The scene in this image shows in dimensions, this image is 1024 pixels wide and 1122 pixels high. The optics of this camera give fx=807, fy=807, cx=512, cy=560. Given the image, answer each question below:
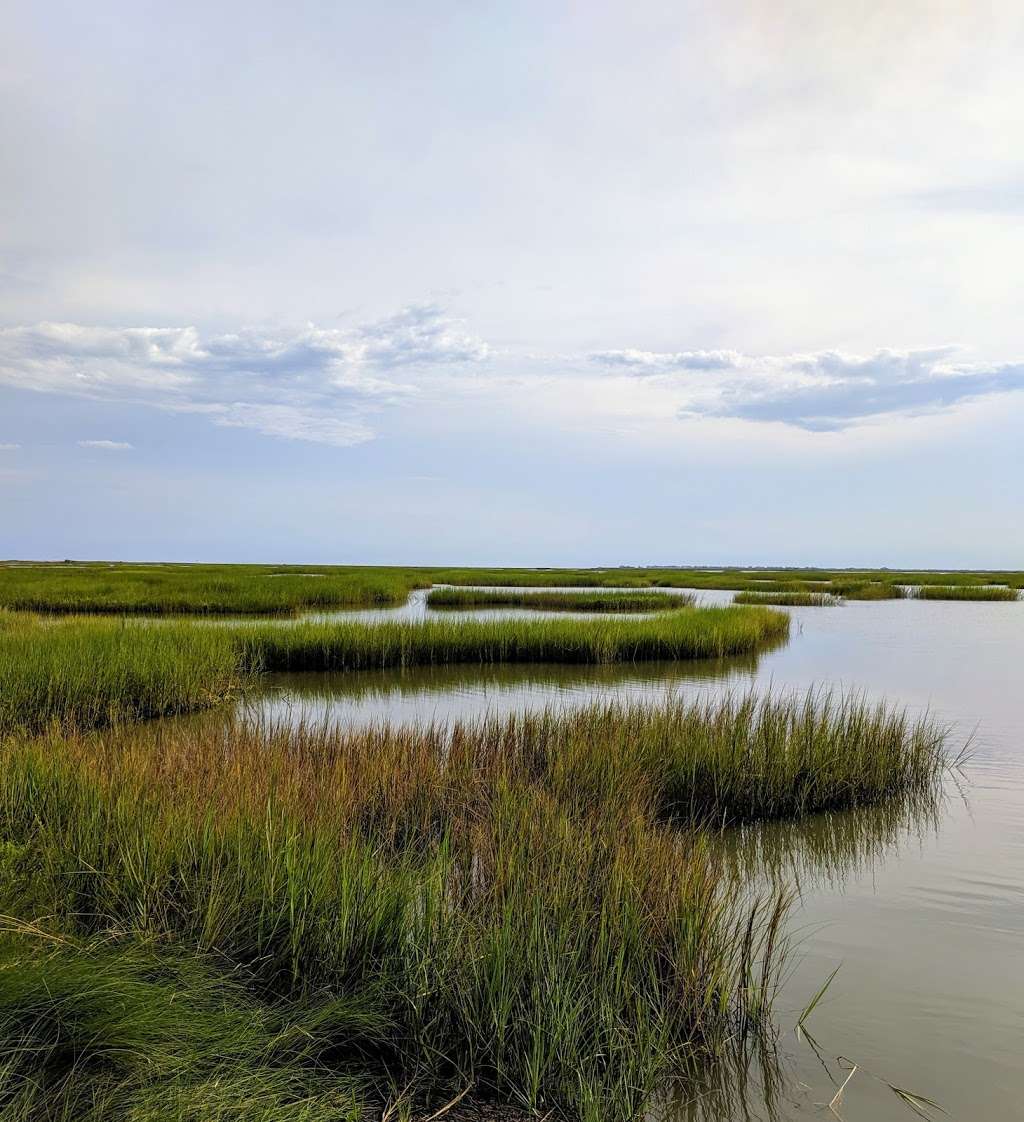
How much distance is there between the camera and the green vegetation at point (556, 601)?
32.0m

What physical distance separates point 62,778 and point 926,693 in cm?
1415

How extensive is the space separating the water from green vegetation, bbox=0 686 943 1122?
1.32 feet

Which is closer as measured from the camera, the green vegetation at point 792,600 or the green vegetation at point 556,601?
the green vegetation at point 556,601

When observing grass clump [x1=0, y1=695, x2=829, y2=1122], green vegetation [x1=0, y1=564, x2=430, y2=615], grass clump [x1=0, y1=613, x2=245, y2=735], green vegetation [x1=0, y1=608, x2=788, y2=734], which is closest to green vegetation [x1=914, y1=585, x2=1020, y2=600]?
green vegetation [x1=0, y1=608, x2=788, y2=734]

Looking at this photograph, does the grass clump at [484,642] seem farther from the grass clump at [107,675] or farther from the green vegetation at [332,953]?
the green vegetation at [332,953]

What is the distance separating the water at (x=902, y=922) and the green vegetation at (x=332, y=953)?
15.8 inches

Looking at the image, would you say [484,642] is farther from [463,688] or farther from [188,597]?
[188,597]

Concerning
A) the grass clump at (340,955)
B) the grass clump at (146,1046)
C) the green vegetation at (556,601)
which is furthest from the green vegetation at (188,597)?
the grass clump at (146,1046)

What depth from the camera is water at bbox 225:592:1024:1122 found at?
3.61 meters

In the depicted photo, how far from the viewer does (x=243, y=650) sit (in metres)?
15.2

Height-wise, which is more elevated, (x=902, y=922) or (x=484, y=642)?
(x=484, y=642)

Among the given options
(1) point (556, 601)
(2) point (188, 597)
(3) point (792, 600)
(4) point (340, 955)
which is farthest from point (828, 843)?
(3) point (792, 600)

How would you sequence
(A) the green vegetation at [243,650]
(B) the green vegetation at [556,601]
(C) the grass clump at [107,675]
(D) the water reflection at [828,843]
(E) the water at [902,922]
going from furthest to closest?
→ 1. (B) the green vegetation at [556,601]
2. (A) the green vegetation at [243,650]
3. (C) the grass clump at [107,675]
4. (D) the water reflection at [828,843]
5. (E) the water at [902,922]

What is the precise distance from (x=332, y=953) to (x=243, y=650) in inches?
481
